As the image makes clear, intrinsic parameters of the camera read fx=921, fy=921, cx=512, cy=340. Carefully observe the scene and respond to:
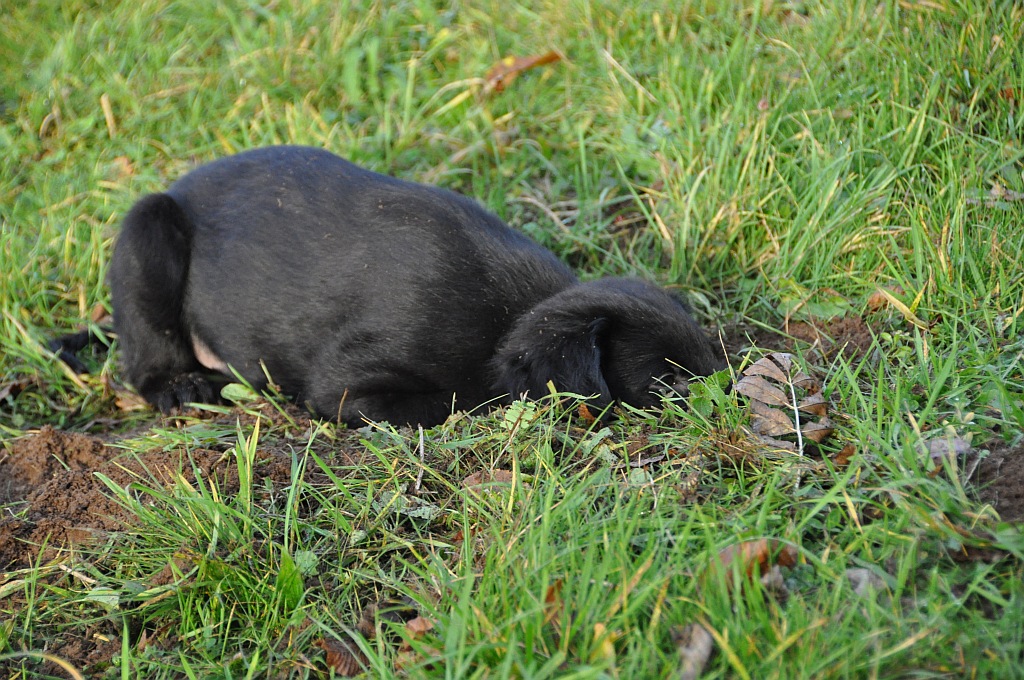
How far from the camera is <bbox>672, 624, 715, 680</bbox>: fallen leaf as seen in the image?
2121 millimetres

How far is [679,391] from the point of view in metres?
3.46

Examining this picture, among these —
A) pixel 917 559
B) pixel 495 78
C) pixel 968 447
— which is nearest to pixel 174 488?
pixel 917 559

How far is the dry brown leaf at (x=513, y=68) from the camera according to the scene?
18.2 ft

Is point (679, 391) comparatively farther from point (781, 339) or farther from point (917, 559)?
point (917, 559)

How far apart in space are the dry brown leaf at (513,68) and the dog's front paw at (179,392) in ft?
8.26

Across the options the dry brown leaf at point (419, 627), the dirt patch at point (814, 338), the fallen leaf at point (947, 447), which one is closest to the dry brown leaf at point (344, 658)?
the dry brown leaf at point (419, 627)

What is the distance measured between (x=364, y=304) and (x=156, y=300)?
110 cm

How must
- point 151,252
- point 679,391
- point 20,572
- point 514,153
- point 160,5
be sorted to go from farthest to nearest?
point 160,5, point 514,153, point 151,252, point 679,391, point 20,572

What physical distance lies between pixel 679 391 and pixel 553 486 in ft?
3.25

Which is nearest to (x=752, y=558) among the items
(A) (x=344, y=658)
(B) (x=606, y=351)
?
(A) (x=344, y=658)

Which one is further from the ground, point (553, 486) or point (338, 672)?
point (553, 486)

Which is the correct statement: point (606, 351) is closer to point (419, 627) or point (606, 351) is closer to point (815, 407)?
point (815, 407)

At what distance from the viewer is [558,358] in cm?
342

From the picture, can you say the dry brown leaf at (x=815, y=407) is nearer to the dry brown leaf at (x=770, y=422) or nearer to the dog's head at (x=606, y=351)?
the dry brown leaf at (x=770, y=422)
